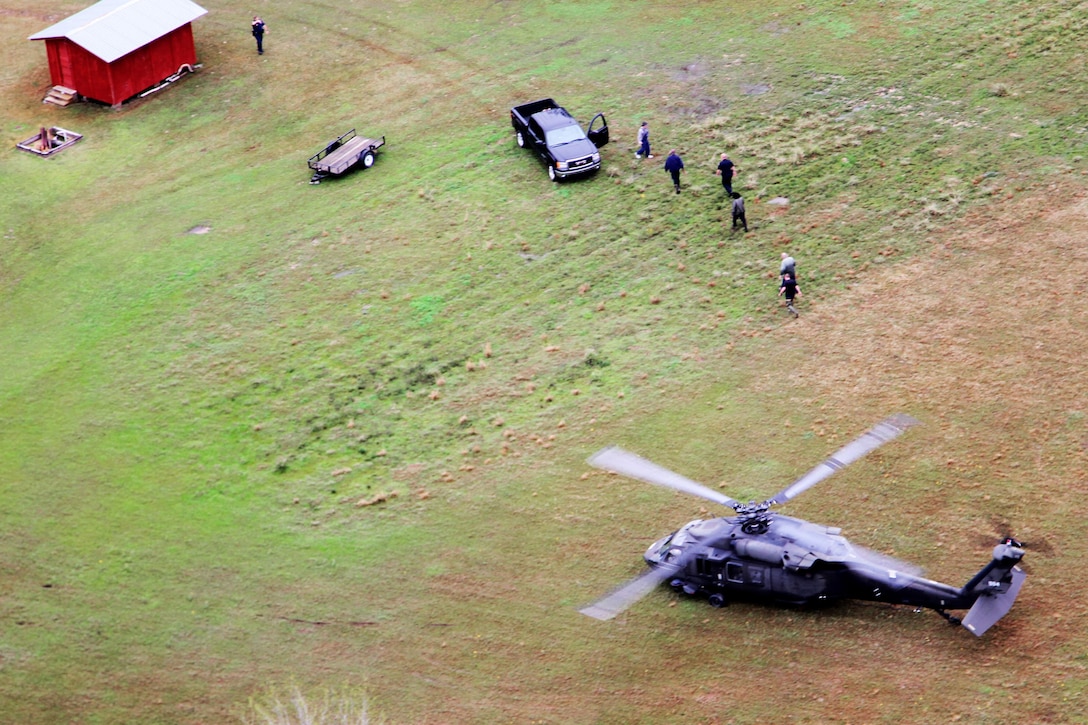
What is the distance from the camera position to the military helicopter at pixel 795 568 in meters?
21.6

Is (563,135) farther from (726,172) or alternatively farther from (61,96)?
(61,96)

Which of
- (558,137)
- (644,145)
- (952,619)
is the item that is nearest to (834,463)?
(952,619)

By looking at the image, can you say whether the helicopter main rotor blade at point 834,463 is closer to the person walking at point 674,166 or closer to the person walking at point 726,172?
the person walking at point 726,172

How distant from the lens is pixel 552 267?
35.5 metres

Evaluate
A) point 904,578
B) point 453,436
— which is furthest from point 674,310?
point 904,578

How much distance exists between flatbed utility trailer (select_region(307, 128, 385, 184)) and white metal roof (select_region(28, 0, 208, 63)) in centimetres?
1077

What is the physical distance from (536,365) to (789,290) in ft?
25.0

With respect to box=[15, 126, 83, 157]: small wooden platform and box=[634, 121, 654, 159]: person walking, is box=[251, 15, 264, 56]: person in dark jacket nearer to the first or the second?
box=[15, 126, 83, 157]: small wooden platform

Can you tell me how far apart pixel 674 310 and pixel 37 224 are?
24037 millimetres

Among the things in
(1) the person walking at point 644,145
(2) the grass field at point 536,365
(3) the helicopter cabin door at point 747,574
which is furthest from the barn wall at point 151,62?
(3) the helicopter cabin door at point 747,574

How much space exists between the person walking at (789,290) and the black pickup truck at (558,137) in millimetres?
9574

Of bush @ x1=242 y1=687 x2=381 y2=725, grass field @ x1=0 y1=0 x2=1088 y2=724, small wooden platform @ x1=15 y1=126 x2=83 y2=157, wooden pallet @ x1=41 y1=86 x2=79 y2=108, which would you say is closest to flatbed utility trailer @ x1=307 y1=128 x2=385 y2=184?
grass field @ x1=0 y1=0 x2=1088 y2=724

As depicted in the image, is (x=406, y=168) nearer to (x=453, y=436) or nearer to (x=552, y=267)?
(x=552, y=267)

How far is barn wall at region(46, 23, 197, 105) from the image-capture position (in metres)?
46.3
